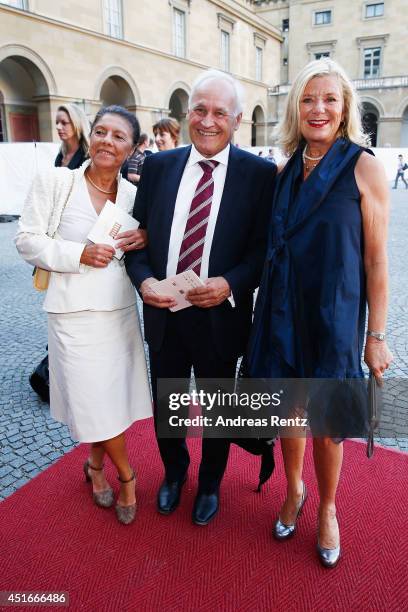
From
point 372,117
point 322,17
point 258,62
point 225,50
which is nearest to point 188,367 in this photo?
point 225,50

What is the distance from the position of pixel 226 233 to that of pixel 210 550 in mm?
1611

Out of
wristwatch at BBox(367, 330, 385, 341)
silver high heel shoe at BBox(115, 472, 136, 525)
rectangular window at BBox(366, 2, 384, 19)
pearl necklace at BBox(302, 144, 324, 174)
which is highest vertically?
rectangular window at BBox(366, 2, 384, 19)

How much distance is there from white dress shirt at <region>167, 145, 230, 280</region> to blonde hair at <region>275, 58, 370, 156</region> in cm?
36

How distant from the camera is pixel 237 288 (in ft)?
7.32

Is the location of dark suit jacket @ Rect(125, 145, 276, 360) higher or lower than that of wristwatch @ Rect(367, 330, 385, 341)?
higher

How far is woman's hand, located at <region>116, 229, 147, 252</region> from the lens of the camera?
2324 millimetres

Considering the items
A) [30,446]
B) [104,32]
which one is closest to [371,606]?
[30,446]

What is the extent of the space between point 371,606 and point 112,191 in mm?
2328

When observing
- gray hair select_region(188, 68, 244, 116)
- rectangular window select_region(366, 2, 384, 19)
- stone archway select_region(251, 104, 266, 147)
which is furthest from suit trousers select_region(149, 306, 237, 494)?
rectangular window select_region(366, 2, 384, 19)

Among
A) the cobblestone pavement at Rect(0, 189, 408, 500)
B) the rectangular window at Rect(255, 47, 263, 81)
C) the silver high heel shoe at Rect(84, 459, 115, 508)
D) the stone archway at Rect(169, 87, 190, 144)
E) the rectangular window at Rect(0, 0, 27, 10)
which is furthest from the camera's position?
the rectangular window at Rect(255, 47, 263, 81)

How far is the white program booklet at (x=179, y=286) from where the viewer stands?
7.00ft

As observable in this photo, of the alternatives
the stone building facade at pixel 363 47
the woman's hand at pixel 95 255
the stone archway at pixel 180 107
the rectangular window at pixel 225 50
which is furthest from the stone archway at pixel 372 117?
the woman's hand at pixel 95 255

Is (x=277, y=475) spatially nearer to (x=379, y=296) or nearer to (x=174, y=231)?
(x=379, y=296)

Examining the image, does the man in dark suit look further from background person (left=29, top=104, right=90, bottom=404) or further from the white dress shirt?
background person (left=29, top=104, right=90, bottom=404)
